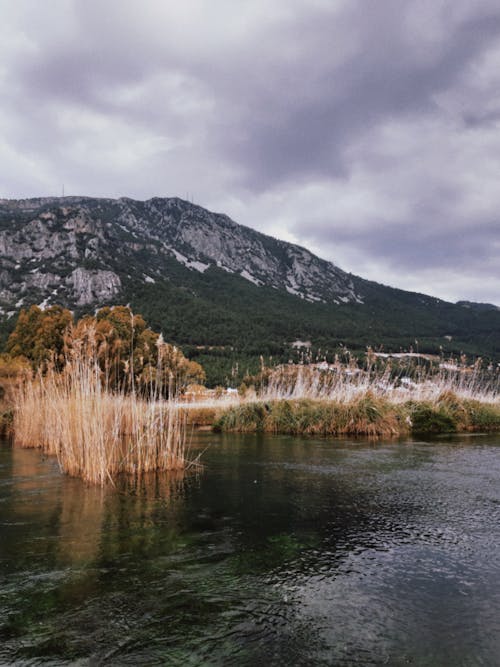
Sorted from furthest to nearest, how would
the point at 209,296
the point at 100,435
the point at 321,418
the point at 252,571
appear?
the point at 209,296 → the point at 321,418 → the point at 100,435 → the point at 252,571

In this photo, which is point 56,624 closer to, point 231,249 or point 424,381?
point 424,381

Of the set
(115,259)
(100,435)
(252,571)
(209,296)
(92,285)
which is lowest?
(252,571)

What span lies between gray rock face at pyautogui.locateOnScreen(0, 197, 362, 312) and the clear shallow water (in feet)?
260

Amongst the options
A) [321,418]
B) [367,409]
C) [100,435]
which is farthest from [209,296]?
[100,435]

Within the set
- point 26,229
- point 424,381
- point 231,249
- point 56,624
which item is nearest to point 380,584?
point 56,624

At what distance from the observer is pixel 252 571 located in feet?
12.8

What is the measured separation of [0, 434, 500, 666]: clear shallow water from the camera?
2.78 metres

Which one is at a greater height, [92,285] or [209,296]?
[209,296]

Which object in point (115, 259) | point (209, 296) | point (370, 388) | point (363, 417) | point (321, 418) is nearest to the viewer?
point (363, 417)

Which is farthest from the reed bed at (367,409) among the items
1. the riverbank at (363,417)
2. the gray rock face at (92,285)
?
the gray rock face at (92,285)

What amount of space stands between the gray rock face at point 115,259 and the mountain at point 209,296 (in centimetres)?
33

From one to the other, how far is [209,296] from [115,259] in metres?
22.8

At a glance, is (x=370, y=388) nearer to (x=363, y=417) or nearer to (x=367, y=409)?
(x=367, y=409)

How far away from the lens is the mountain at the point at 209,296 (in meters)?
81.0
